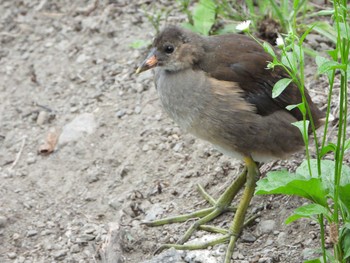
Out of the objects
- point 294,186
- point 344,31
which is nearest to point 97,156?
point 294,186

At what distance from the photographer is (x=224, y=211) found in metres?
4.98

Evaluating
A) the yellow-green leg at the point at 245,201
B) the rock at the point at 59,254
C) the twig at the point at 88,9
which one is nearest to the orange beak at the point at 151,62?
the yellow-green leg at the point at 245,201

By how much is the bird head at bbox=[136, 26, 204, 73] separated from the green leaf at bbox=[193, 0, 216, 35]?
3.88 ft

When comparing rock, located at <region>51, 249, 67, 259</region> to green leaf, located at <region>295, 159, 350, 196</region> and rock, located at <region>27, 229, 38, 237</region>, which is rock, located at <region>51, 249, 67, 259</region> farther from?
green leaf, located at <region>295, 159, 350, 196</region>

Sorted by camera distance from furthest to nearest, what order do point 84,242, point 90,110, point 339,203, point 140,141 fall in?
1. point 90,110
2. point 140,141
3. point 84,242
4. point 339,203

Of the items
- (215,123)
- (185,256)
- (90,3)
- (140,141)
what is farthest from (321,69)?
(90,3)

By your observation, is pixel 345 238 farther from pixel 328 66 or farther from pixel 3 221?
pixel 3 221

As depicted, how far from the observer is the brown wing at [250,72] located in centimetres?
456

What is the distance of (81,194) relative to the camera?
5348mm

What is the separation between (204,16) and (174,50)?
135 cm

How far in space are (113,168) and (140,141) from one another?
297mm

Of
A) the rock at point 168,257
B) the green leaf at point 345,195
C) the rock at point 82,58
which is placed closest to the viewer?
the green leaf at point 345,195

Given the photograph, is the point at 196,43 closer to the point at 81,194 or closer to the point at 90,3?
the point at 81,194

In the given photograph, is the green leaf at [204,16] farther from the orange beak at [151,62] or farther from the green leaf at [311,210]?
the green leaf at [311,210]
